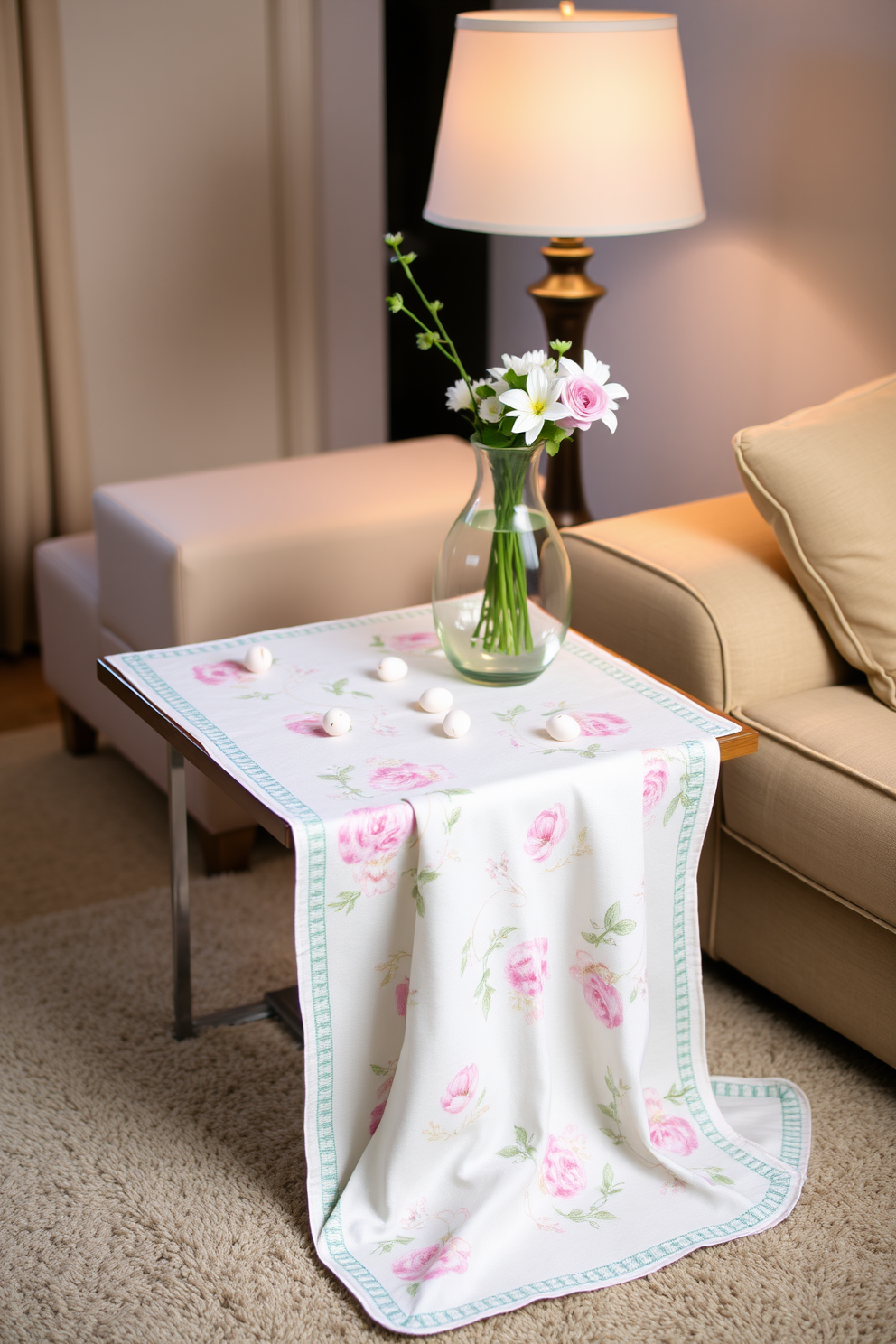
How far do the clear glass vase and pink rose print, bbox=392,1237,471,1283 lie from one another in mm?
637

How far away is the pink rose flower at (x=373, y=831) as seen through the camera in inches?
54.5

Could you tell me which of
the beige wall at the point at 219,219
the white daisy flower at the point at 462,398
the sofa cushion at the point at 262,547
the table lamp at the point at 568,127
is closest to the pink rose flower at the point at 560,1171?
the white daisy flower at the point at 462,398

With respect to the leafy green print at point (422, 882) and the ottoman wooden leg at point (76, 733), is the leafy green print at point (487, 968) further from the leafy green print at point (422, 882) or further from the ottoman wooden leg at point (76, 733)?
the ottoman wooden leg at point (76, 733)

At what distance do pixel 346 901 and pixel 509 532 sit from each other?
0.49 meters

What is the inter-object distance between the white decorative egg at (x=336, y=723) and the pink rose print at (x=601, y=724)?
10.3 inches

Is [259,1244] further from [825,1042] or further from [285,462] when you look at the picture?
Answer: [285,462]

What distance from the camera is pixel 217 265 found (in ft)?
11.0

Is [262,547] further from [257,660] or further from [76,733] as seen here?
[76,733]

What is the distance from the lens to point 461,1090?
1.48 metres

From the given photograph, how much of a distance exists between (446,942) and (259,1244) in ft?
1.37

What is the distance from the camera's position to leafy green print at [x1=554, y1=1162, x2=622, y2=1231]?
1538mm

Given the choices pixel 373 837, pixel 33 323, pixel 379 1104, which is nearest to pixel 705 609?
pixel 373 837

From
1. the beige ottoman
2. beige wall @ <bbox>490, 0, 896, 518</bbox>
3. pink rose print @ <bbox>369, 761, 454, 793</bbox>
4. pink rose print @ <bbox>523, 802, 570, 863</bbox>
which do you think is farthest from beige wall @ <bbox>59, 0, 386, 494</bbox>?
pink rose print @ <bbox>523, 802, 570, 863</bbox>

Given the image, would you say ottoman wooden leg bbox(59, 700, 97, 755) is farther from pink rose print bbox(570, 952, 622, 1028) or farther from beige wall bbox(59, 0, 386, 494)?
pink rose print bbox(570, 952, 622, 1028)
